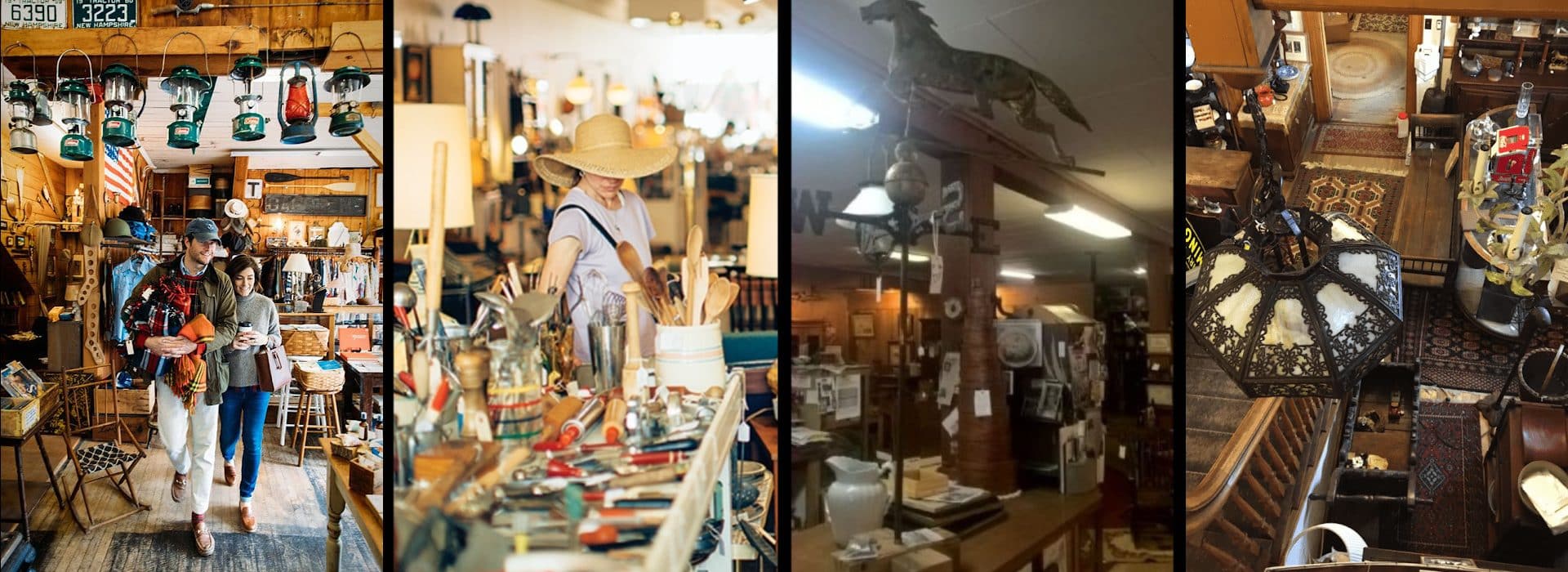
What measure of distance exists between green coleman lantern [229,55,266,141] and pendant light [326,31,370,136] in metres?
0.20

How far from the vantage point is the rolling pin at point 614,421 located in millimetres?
2357

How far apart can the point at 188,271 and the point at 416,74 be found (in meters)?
0.95

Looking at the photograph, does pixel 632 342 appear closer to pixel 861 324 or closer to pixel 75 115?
pixel 861 324

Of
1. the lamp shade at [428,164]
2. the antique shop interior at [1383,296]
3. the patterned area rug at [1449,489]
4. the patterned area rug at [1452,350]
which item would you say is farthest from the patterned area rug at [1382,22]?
the lamp shade at [428,164]

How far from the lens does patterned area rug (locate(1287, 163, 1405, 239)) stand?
2602mm

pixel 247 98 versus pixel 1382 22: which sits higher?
pixel 1382 22

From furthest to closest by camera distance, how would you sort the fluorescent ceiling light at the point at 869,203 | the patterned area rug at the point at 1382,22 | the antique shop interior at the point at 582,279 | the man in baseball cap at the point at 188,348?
the patterned area rug at the point at 1382,22
the man in baseball cap at the point at 188,348
the fluorescent ceiling light at the point at 869,203
the antique shop interior at the point at 582,279

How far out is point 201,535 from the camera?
8.38 feet

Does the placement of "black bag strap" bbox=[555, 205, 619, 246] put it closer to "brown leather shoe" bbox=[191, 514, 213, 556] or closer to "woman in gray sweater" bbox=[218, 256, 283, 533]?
"woman in gray sweater" bbox=[218, 256, 283, 533]

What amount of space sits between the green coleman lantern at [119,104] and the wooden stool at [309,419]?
3.01ft

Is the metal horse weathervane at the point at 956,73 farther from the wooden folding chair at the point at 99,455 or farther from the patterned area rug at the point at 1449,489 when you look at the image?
the wooden folding chair at the point at 99,455

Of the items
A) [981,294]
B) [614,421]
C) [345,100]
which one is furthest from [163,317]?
[981,294]

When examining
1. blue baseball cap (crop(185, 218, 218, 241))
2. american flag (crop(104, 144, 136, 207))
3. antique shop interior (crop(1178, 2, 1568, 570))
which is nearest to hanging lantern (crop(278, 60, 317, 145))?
blue baseball cap (crop(185, 218, 218, 241))

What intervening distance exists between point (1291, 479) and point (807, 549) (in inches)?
58.8
